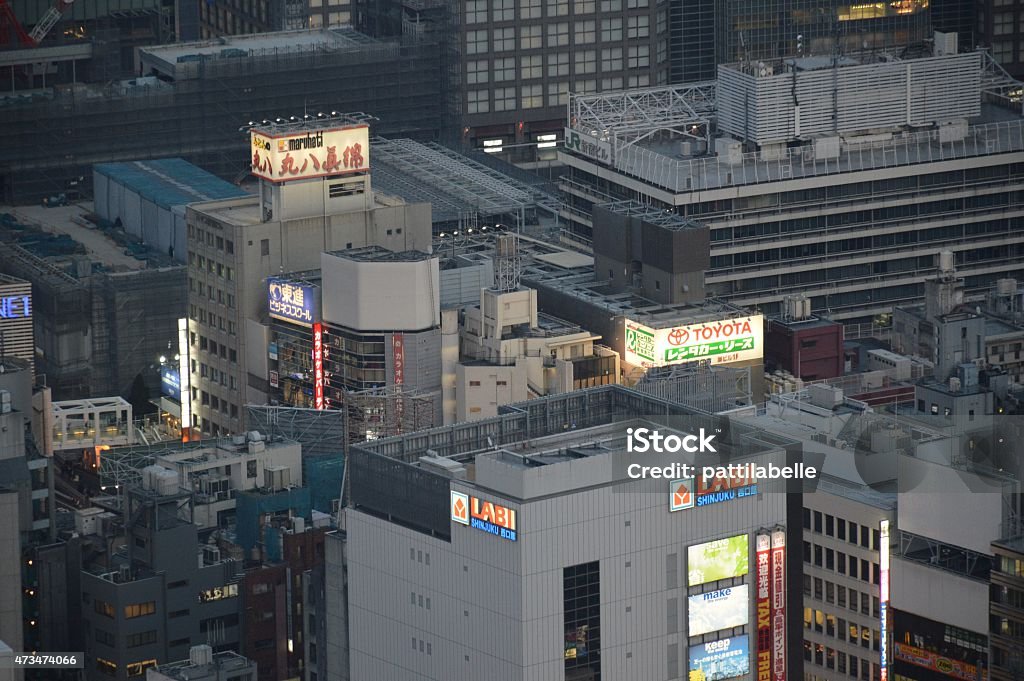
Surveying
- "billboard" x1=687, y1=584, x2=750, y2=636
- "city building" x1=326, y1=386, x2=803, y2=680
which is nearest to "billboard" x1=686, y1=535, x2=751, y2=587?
"city building" x1=326, y1=386, x2=803, y2=680

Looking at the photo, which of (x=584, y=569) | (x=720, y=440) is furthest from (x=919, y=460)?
(x=584, y=569)

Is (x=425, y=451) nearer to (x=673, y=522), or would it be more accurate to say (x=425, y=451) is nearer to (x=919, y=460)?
(x=673, y=522)

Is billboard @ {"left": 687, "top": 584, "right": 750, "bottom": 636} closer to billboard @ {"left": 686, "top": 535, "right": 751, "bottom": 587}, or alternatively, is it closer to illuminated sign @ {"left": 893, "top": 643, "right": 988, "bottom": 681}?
billboard @ {"left": 686, "top": 535, "right": 751, "bottom": 587}

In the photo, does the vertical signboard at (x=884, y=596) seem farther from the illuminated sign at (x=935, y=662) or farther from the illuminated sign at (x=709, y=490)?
the illuminated sign at (x=709, y=490)

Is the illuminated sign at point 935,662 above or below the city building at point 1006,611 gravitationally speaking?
below

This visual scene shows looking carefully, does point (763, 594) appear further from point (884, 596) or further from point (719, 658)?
point (884, 596)

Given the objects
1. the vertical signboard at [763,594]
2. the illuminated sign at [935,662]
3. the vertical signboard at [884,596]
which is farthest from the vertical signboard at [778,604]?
the illuminated sign at [935,662]

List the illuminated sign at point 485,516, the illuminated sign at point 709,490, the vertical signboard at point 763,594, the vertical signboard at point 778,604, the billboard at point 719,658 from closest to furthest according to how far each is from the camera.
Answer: the illuminated sign at point 485,516
the illuminated sign at point 709,490
the billboard at point 719,658
the vertical signboard at point 763,594
the vertical signboard at point 778,604
